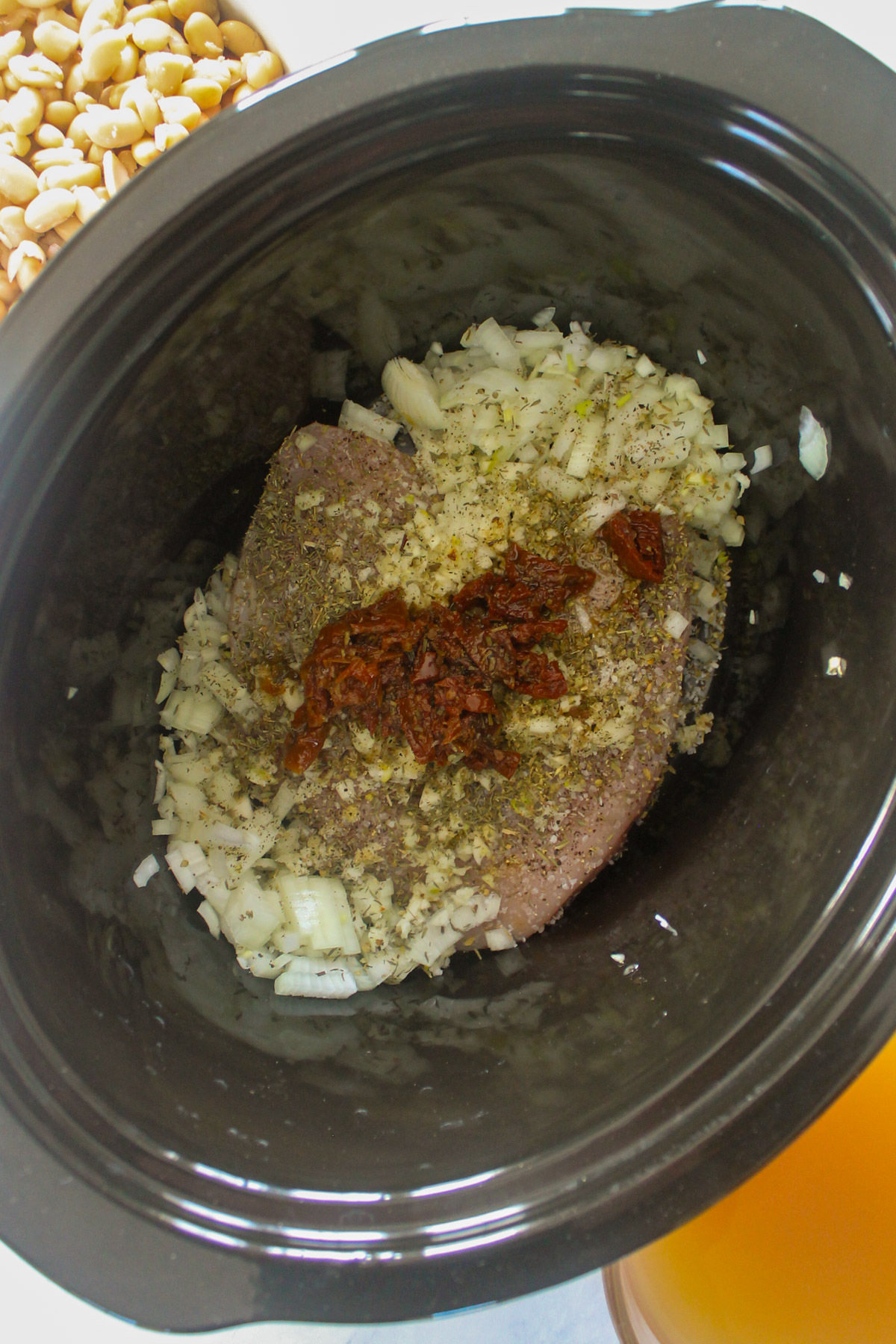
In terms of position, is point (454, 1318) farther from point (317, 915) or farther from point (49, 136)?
point (49, 136)

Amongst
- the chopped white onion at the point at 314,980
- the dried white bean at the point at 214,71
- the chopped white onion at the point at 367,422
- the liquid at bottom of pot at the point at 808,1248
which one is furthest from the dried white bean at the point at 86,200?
the liquid at bottom of pot at the point at 808,1248

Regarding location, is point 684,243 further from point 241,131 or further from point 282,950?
point 282,950

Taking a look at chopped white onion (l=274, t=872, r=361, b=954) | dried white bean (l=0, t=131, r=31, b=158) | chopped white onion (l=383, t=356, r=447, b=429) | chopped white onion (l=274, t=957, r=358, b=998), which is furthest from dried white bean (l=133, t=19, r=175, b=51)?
chopped white onion (l=274, t=957, r=358, b=998)

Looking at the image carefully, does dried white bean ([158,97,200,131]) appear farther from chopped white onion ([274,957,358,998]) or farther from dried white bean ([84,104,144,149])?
chopped white onion ([274,957,358,998])

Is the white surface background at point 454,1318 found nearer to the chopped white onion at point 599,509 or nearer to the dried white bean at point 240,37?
the dried white bean at point 240,37

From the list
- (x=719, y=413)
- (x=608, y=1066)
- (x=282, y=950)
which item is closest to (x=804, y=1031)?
(x=608, y=1066)

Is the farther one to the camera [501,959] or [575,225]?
[501,959]
